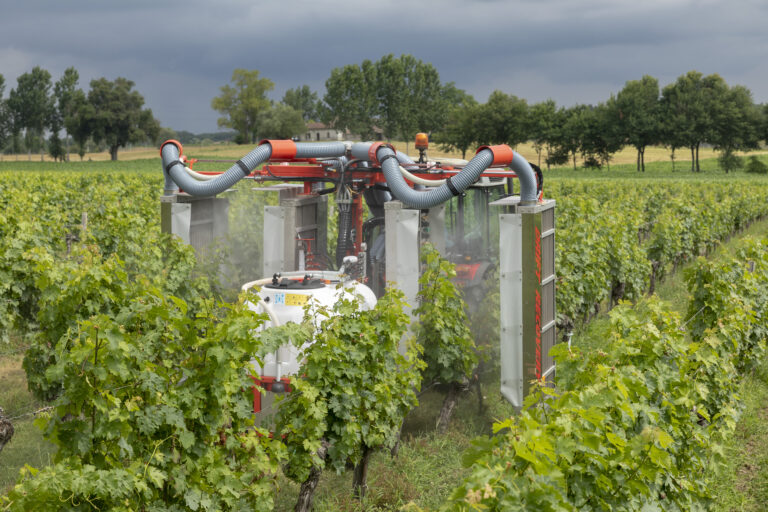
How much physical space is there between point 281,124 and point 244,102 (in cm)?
1996

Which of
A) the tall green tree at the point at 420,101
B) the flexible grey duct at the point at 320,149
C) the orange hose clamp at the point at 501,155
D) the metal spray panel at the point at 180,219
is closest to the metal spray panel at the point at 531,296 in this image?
the orange hose clamp at the point at 501,155

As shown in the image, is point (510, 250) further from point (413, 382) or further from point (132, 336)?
point (132, 336)

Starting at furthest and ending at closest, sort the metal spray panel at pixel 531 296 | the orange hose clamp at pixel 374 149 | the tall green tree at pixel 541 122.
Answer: the tall green tree at pixel 541 122, the orange hose clamp at pixel 374 149, the metal spray panel at pixel 531 296

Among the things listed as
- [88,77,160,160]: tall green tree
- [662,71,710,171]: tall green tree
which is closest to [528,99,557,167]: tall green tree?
[662,71,710,171]: tall green tree

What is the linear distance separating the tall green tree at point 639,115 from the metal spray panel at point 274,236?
79.3 m

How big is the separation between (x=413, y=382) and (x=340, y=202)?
248cm

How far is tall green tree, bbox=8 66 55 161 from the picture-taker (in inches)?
4318

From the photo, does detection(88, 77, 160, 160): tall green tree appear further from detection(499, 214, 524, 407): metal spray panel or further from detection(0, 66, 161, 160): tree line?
detection(499, 214, 524, 407): metal spray panel

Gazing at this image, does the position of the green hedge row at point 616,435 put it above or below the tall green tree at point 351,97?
below

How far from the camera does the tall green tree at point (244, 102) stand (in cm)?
11475

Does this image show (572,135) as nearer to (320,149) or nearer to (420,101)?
(420,101)

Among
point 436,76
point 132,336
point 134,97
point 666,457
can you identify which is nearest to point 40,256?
point 132,336

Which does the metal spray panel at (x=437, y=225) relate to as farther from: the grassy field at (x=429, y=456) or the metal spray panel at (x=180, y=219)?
the metal spray panel at (x=180, y=219)

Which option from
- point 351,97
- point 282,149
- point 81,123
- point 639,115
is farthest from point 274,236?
point 351,97
